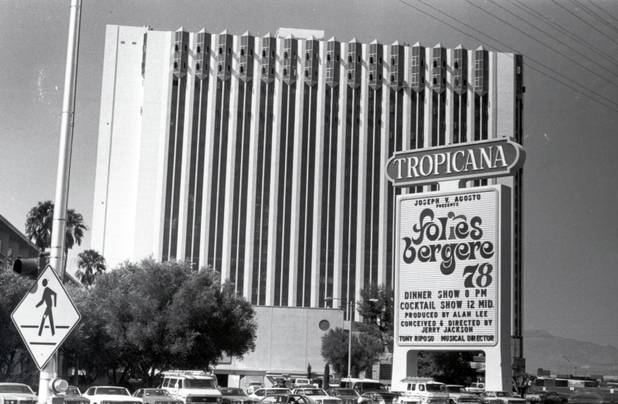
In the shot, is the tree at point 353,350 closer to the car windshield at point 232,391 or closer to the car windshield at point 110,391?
the car windshield at point 232,391

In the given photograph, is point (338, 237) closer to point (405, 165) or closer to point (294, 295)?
point (294, 295)

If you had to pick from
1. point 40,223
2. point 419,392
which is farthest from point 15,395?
point 40,223

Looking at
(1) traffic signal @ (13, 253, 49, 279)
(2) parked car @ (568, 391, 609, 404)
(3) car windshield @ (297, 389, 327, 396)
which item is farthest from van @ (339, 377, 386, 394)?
(1) traffic signal @ (13, 253, 49, 279)

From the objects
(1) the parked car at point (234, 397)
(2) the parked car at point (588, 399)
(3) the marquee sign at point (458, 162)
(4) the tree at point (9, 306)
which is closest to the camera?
(2) the parked car at point (588, 399)

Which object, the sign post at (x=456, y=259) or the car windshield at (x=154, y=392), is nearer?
the car windshield at (x=154, y=392)

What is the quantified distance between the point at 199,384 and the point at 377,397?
12167 millimetres

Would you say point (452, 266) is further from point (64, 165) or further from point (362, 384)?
point (64, 165)

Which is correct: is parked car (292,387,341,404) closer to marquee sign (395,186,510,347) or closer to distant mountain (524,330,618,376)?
marquee sign (395,186,510,347)

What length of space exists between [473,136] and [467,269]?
262 feet

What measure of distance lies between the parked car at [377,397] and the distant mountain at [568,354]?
179ft

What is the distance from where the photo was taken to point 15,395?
106 ft

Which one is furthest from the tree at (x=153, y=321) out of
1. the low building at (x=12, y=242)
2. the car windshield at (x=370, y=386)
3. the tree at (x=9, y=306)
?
the low building at (x=12, y=242)

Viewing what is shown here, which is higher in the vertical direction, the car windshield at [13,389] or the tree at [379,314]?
the tree at [379,314]

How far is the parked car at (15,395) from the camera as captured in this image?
31869 millimetres
